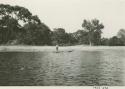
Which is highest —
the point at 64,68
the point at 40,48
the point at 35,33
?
the point at 35,33

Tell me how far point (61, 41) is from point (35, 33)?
0.30 m

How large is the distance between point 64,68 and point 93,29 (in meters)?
0.53

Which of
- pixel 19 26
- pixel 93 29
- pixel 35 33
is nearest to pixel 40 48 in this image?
pixel 35 33

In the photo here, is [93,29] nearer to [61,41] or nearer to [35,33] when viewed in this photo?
[61,41]

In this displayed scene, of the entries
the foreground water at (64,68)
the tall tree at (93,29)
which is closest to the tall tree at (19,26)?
the foreground water at (64,68)

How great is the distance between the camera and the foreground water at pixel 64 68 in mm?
3869

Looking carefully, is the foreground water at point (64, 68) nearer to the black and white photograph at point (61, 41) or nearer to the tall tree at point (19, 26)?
the black and white photograph at point (61, 41)

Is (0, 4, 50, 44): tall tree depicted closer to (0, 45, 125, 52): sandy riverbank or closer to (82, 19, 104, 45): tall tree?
(0, 45, 125, 52): sandy riverbank

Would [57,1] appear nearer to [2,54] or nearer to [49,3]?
[49,3]

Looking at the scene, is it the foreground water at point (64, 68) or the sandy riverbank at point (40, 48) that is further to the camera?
the sandy riverbank at point (40, 48)

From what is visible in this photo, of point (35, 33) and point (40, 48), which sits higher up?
point (35, 33)

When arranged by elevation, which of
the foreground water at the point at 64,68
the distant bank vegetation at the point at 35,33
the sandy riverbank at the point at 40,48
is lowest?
the foreground water at the point at 64,68

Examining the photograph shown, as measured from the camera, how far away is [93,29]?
405 cm

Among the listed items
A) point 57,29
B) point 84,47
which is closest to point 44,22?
point 57,29
